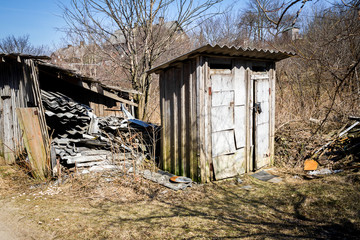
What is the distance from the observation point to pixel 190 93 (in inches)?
220

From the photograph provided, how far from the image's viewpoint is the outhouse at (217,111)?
215 inches

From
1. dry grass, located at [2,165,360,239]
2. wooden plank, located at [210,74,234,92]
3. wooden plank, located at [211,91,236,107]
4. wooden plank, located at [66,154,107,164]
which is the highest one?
wooden plank, located at [210,74,234,92]

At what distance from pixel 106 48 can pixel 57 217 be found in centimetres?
753

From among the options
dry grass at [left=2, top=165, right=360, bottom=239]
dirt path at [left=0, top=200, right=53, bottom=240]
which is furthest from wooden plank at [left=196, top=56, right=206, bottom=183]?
dirt path at [left=0, top=200, right=53, bottom=240]

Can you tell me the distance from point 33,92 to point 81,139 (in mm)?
1646

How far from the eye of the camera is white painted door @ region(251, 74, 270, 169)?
639 cm

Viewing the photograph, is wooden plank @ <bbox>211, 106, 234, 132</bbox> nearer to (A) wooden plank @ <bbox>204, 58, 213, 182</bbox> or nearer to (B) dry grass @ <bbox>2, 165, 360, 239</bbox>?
(A) wooden plank @ <bbox>204, 58, 213, 182</bbox>

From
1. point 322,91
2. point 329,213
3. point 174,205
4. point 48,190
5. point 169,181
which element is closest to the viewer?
point 329,213

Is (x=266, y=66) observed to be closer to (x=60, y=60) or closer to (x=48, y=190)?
(x=48, y=190)

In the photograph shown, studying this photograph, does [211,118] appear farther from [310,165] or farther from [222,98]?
[310,165]

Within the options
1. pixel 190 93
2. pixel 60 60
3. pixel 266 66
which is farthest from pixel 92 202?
pixel 60 60

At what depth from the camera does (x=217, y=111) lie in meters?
5.68

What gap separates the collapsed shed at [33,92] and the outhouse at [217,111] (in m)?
2.58

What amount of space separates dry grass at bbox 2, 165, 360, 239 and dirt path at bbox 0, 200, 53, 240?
125 millimetres
